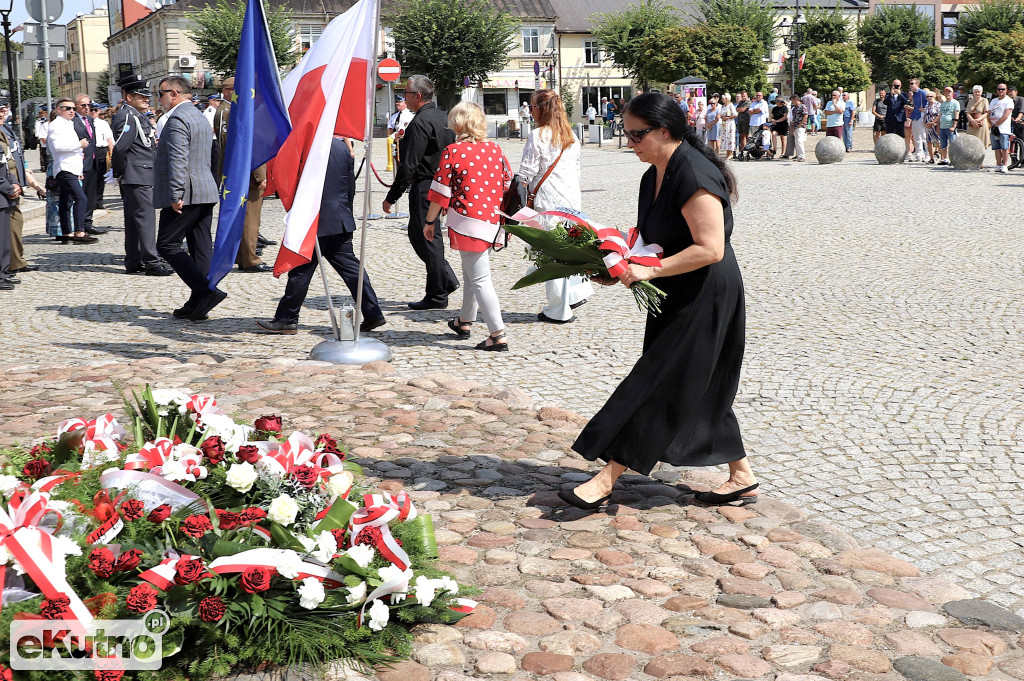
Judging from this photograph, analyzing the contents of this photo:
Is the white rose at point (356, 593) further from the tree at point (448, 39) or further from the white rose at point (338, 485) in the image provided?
the tree at point (448, 39)

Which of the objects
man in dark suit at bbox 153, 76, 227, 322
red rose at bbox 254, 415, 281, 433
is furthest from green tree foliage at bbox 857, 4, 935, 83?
red rose at bbox 254, 415, 281, 433

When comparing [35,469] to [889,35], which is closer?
[35,469]

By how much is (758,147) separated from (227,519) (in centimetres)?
2765

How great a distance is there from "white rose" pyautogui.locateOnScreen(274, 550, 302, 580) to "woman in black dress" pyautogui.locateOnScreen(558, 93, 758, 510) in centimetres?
157

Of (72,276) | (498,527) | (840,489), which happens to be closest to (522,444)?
(498,527)

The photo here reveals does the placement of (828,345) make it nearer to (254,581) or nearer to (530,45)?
(254,581)

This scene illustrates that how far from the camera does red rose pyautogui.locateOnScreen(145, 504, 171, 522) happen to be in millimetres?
3295

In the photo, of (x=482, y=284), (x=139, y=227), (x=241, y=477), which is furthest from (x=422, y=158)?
(x=241, y=477)

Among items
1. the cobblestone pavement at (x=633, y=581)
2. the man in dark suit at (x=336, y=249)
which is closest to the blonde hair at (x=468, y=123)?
the man in dark suit at (x=336, y=249)

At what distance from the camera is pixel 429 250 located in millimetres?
8906

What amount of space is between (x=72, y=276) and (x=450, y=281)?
195 inches

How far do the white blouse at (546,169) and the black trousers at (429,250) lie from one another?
100 cm

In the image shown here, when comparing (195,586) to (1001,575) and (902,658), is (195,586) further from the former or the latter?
(1001,575)

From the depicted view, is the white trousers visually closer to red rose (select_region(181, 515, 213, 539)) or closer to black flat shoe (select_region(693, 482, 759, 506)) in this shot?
black flat shoe (select_region(693, 482, 759, 506))
